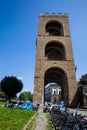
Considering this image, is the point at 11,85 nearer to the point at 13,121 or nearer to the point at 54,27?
the point at 54,27

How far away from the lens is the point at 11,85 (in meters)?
46.0

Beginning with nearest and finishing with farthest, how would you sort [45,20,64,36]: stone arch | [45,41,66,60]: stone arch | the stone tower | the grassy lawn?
the grassy lawn → the stone tower → [45,41,66,60]: stone arch → [45,20,64,36]: stone arch

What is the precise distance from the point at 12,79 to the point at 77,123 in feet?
138

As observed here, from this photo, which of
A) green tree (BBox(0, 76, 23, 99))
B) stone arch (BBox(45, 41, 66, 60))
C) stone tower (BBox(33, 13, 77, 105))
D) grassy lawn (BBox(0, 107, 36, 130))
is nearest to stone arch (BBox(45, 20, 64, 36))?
Answer: stone tower (BBox(33, 13, 77, 105))

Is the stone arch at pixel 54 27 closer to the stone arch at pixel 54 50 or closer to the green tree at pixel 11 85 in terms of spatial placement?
the stone arch at pixel 54 50

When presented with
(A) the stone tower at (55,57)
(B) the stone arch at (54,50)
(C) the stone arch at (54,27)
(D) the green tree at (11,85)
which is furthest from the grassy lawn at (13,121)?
(D) the green tree at (11,85)

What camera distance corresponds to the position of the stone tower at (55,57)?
2748 cm

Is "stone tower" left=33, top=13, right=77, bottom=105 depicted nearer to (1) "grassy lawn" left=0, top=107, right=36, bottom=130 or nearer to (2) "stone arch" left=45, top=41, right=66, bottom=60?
(2) "stone arch" left=45, top=41, right=66, bottom=60

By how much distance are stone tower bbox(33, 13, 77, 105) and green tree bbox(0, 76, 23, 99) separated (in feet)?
43.2

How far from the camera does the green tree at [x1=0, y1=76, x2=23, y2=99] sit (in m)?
46.0

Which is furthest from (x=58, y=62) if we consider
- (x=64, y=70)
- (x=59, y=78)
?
(x=59, y=78)

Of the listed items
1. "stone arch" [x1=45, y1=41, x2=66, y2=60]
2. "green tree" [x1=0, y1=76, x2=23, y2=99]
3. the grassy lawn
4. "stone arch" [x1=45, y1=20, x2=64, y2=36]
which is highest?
"stone arch" [x1=45, y1=20, x2=64, y2=36]

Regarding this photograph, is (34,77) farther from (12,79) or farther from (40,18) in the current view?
(12,79)

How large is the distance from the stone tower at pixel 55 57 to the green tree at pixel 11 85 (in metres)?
13.2
